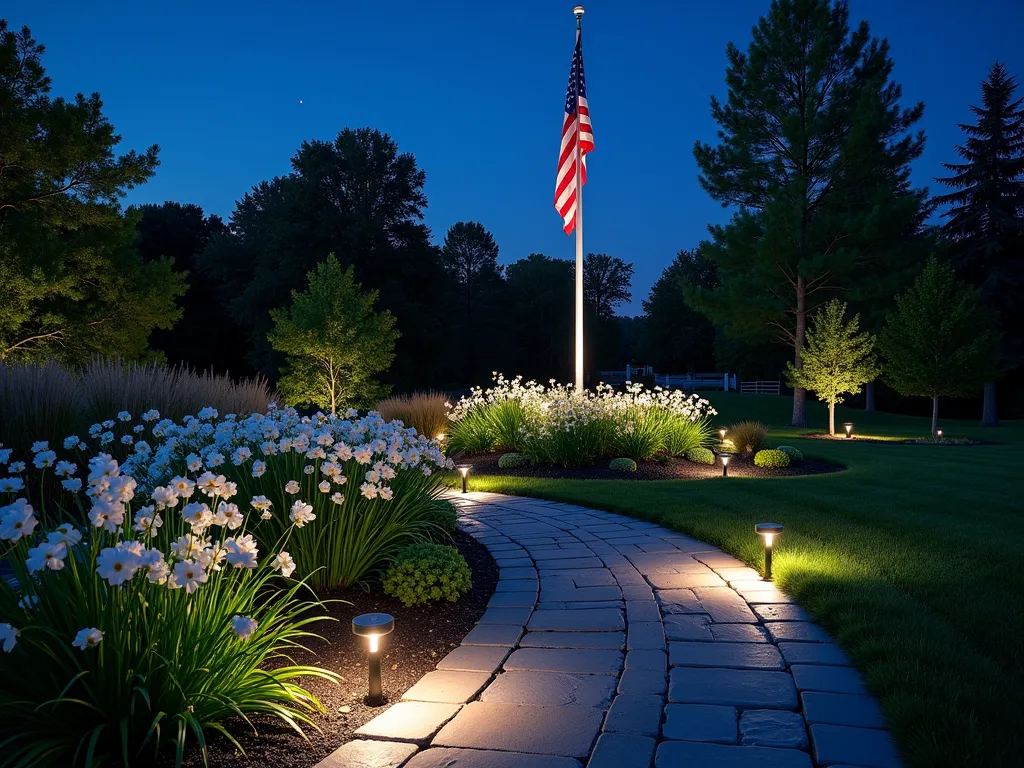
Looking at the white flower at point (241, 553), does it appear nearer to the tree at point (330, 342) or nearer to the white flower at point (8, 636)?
the white flower at point (8, 636)

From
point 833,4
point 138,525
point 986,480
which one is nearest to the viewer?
point 138,525

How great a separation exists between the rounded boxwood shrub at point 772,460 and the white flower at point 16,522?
9941mm

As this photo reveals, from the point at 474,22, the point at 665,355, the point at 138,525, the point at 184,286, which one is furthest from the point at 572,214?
the point at 665,355

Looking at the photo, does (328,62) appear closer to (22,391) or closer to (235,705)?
(22,391)

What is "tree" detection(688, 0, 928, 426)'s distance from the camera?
1952cm

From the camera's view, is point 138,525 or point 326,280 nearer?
point 138,525

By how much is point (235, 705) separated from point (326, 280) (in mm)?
15408

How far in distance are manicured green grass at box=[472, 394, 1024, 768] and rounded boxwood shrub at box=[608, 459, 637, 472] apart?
962 mm

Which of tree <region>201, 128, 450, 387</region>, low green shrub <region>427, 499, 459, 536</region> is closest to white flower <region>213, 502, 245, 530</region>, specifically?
low green shrub <region>427, 499, 459, 536</region>

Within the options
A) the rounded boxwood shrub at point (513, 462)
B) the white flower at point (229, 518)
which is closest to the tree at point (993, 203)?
the rounded boxwood shrub at point (513, 462)

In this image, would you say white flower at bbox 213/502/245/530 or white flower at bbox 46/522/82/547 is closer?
white flower at bbox 46/522/82/547

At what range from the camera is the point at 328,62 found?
31797mm

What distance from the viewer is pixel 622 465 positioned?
9070 millimetres

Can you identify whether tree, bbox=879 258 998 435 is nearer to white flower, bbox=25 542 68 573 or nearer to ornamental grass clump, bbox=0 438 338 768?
ornamental grass clump, bbox=0 438 338 768
